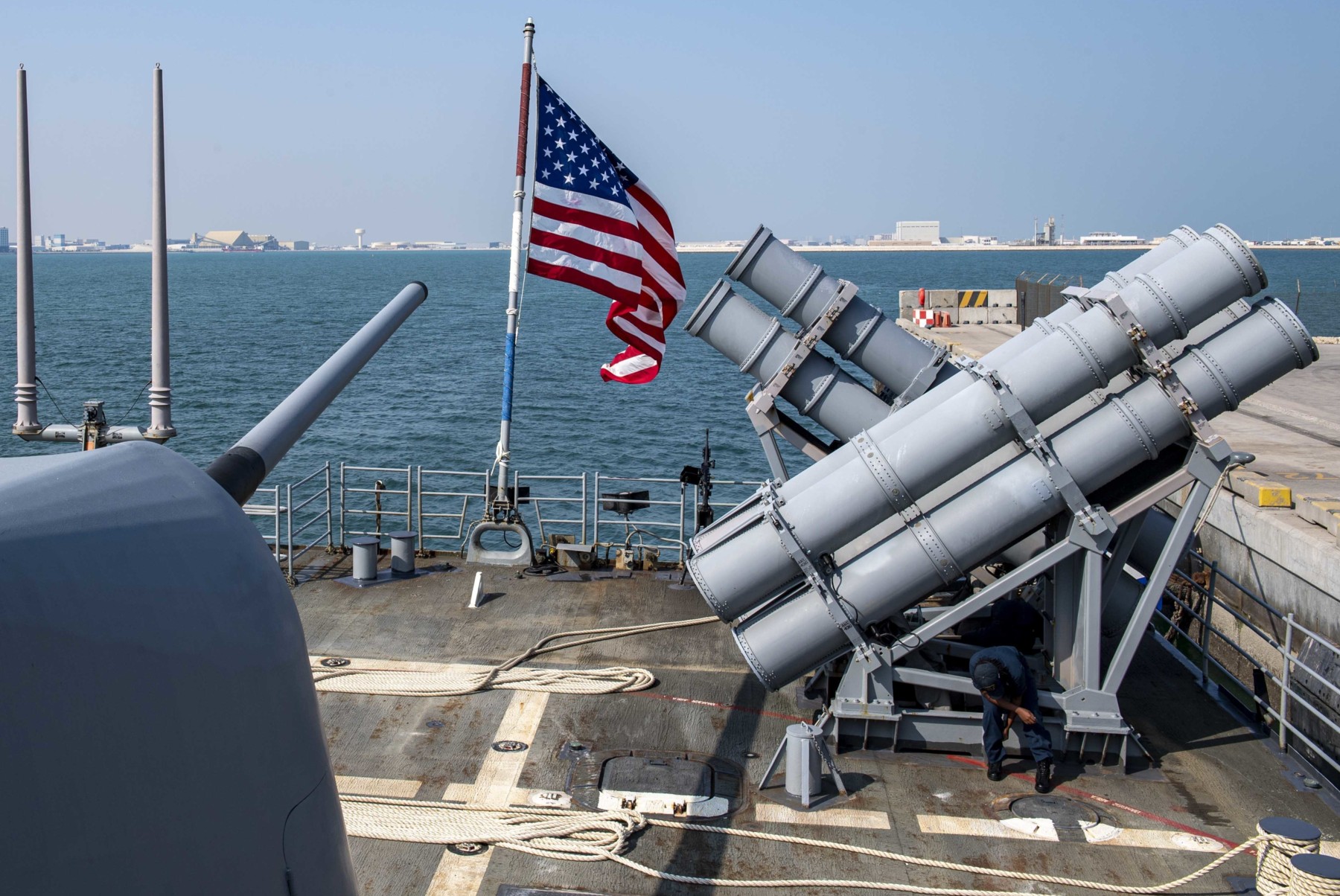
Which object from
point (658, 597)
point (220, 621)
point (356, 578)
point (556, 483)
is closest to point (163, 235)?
point (356, 578)

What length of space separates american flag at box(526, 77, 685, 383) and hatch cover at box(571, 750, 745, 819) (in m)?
4.80

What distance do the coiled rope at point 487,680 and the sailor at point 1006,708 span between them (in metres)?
3.01

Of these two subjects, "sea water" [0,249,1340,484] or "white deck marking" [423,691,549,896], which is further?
"sea water" [0,249,1340,484]

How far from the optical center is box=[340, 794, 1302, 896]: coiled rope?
24.2 ft

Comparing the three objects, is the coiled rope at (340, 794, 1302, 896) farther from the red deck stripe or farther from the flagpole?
the flagpole

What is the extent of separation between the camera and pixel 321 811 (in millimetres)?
2600

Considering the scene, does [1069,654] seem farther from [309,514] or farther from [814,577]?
[309,514]

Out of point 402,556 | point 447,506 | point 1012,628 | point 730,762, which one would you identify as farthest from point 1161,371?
point 447,506

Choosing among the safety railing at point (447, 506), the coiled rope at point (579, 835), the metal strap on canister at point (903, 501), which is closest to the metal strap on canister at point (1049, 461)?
the metal strap on canister at point (903, 501)

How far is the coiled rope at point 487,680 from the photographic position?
10141mm

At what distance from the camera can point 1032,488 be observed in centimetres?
901

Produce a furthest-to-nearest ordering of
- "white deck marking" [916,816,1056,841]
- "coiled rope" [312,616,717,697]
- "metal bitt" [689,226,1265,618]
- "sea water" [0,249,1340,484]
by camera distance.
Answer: "sea water" [0,249,1340,484] < "coiled rope" [312,616,717,697] < "metal bitt" [689,226,1265,618] < "white deck marking" [916,816,1056,841]

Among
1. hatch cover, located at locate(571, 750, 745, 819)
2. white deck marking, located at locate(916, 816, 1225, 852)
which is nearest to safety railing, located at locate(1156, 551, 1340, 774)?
white deck marking, located at locate(916, 816, 1225, 852)

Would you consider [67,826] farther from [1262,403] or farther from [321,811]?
[1262,403]
